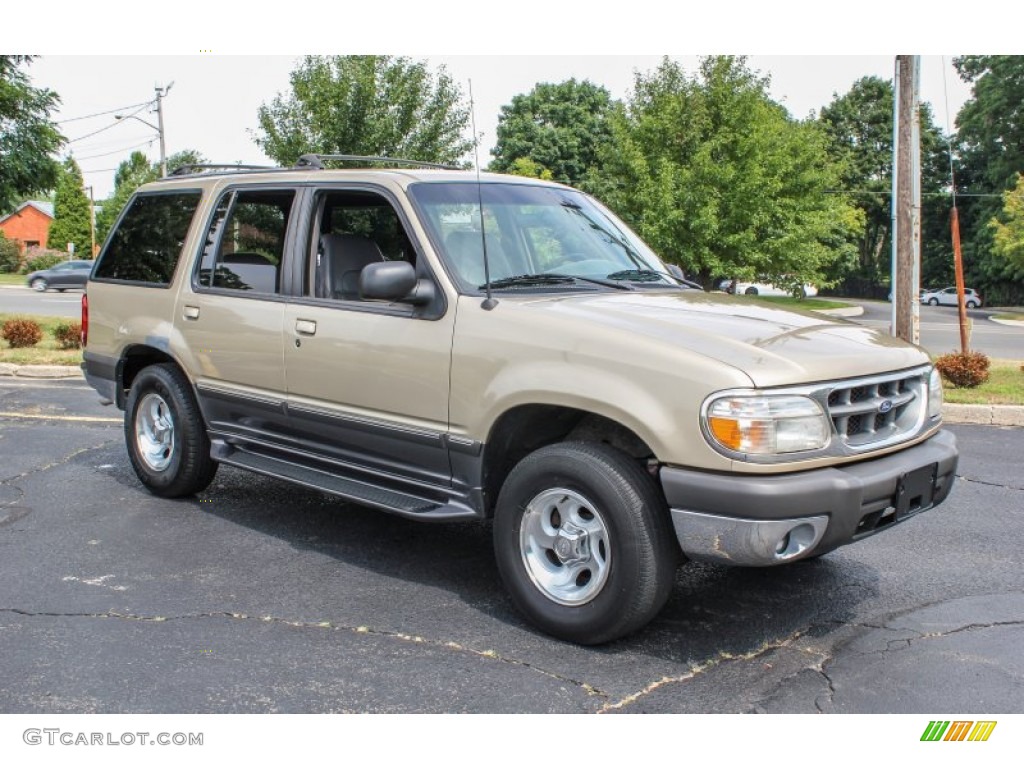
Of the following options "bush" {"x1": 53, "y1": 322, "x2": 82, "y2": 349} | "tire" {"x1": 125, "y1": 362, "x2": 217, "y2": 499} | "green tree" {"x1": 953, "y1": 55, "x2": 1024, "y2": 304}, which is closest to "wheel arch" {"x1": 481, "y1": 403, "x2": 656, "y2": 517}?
"tire" {"x1": 125, "y1": 362, "x2": 217, "y2": 499}

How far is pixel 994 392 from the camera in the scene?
1062 cm

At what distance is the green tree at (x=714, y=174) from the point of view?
24484mm

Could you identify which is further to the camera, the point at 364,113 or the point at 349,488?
the point at 364,113

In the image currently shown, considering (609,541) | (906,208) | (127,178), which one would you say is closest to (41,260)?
(127,178)

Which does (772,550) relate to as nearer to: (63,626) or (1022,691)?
(1022,691)

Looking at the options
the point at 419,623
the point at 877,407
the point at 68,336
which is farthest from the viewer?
the point at 68,336

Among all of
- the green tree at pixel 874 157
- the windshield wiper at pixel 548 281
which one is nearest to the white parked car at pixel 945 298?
the green tree at pixel 874 157

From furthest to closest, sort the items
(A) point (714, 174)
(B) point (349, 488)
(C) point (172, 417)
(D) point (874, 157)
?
(D) point (874, 157) → (A) point (714, 174) → (C) point (172, 417) → (B) point (349, 488)

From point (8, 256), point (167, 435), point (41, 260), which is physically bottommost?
point (167, 435)

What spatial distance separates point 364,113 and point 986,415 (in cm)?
1518

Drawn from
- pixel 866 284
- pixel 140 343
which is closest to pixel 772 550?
pixel 140 343

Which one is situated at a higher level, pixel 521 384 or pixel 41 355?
pixel 521 384

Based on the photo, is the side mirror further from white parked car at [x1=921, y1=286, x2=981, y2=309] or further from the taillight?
white parked car at [x1=921, y1=286, x2=981, y2=309]

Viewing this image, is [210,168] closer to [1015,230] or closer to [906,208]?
[906,208]
